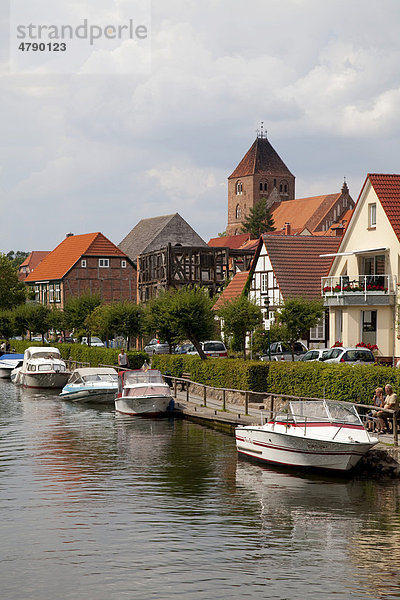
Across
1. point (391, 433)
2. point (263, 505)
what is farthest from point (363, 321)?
point (263, 505)

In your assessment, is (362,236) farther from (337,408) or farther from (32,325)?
(32,325)

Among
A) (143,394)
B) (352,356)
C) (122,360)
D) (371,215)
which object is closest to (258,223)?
(371,215)

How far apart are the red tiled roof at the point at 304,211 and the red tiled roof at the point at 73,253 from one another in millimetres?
53285

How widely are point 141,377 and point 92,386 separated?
21.7 ft

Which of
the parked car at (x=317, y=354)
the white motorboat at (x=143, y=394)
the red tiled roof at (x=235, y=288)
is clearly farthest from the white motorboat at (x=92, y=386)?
the red tiled roof at (x=235, y=288)

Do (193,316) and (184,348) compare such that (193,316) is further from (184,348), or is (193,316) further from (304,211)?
(304,211)

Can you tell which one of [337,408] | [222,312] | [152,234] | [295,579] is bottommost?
[295,579]

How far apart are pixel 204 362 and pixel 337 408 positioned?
59.3ft

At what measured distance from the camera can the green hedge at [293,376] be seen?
29.3 meters

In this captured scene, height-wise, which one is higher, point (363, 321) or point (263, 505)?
point (363, 321)

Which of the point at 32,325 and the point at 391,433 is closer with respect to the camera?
the point at 391,433

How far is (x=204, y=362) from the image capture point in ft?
141

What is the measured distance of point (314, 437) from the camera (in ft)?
80.7

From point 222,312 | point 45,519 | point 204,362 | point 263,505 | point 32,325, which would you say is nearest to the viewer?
point 45,519
